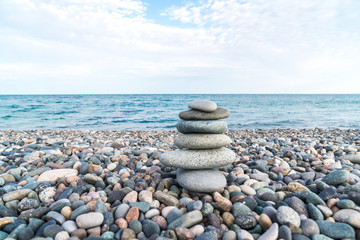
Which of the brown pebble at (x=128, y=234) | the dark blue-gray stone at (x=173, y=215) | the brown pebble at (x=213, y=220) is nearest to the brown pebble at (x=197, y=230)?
the brown pebble at (x=213, y=220)

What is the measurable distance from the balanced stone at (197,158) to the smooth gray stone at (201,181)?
4.0 inches

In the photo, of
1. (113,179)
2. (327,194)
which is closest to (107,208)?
(113,179)

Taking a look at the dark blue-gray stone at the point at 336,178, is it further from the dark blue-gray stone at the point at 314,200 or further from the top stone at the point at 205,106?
the top stone at the point at 205,106

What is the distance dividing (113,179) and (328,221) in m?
2.80

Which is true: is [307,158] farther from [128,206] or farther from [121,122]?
[121,122]

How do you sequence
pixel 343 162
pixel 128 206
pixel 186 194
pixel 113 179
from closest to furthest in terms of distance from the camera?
pixel 128 206 → pixel 186 194 → pixel 113 179 → pixel 343 162

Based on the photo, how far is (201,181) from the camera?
312cm

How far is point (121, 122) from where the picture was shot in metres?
17.5

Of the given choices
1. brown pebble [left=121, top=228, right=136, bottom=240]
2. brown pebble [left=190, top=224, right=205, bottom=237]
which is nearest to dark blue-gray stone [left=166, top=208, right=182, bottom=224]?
brown pebble [left=190, top=224, right=205, bottom=237]

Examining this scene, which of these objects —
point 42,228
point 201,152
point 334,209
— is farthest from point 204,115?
point 42,228

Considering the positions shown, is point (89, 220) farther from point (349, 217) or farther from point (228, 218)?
point (349, 217)

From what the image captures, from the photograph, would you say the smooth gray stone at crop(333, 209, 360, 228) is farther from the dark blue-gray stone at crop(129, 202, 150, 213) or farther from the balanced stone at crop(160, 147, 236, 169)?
the dark blue-gray stone at crop(129, 202, 150, 213)

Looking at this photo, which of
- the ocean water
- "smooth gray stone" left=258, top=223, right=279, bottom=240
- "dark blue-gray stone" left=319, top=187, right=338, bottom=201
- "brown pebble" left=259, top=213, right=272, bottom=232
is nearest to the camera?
"smooth gray stone" left=258, top=223, right=279, bottom=240

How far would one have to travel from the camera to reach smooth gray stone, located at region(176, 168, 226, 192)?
10.2 feet
